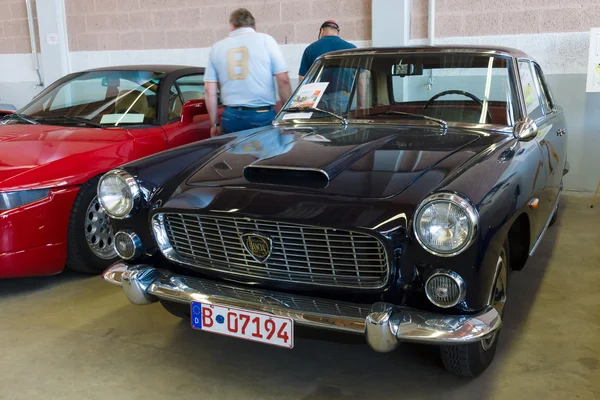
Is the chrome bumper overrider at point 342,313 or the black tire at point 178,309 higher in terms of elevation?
the chrome bumper overrider at point 342,313

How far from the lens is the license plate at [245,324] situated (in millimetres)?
2238

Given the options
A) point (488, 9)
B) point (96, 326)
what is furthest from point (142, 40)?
point (96, 326)

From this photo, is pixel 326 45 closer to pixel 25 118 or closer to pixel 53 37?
pixel 25 118

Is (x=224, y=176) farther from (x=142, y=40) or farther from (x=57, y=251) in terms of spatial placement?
(x=142, y=40)

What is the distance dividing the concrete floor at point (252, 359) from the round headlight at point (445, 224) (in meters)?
0.71

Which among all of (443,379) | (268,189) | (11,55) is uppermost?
(11,55)

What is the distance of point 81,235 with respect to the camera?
11.8 ft

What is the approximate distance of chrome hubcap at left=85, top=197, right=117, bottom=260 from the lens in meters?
3.67

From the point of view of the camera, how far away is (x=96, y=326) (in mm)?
3168

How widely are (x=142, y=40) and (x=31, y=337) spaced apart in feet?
17.9

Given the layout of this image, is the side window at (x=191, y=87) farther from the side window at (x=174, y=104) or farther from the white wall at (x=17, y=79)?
the white wall at (x=17, y=79)

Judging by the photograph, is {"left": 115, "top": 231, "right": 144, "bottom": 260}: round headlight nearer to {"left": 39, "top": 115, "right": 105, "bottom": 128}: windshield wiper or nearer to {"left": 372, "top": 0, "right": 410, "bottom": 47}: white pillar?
{"left": 39, "top": 115, "right": 105, "bottom": 128}: windshield wiper

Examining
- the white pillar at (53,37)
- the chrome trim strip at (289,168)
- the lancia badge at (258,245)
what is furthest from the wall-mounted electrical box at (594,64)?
the white pillar at (53,37)

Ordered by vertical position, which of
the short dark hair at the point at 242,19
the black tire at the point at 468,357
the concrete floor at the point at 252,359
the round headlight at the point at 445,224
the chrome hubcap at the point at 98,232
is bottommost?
the concrete floor at the point at 252,359
